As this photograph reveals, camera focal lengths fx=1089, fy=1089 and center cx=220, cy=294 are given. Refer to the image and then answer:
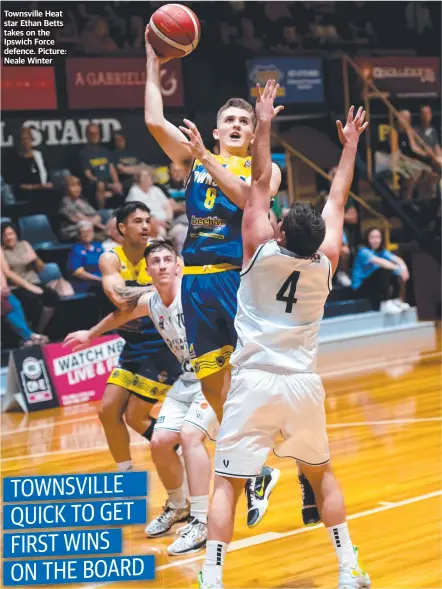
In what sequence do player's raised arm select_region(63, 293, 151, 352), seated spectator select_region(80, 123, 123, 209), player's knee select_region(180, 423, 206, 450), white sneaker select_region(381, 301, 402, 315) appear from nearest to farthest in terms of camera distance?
1. player's knee select_region(180, 423, 206, 450)
2. player's raised arm select_region(63, 293, 151, 352)
3. seated spectator select_region(80, 123, 123, 209)
4. white sneaker select_region(381, 301, 402, 315)

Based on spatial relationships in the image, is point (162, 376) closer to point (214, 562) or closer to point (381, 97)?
point (214, 562)

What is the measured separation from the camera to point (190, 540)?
554 cm

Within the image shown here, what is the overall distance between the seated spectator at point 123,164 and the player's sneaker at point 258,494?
7816 mm

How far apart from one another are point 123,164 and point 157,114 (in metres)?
7.99

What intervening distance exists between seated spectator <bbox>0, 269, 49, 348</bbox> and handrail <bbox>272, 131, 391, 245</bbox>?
216 inches

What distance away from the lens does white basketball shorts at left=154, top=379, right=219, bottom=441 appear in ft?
18.7

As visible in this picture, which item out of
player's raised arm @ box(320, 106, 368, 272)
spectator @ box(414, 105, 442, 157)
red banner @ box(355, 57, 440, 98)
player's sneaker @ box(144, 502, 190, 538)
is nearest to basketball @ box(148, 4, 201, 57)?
player's raised arm @ box(320, 106, 368, 272)

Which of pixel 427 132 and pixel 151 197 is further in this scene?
pixel 427 132

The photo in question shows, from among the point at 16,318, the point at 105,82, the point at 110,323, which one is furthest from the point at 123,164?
the point at 110,323

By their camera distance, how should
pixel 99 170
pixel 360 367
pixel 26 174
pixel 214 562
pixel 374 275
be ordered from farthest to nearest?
pixel 374 275
pixel 99 170
pixel 26 174
pixel 360 367
pixel 214 562

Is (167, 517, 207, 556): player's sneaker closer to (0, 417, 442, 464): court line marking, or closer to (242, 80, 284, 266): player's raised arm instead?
(242, 80, 284, 266): player's raised arm

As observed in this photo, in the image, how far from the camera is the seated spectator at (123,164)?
13.0 meters

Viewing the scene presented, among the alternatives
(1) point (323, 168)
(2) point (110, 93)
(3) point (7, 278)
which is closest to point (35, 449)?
(3) point (7, 278)

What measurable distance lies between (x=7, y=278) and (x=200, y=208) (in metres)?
6.11
